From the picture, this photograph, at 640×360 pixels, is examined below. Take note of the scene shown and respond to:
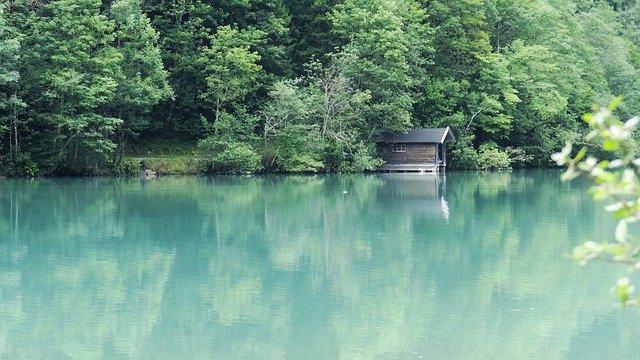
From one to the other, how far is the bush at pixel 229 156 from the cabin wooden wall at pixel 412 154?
315 inches

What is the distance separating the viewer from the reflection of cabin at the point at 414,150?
141 feet

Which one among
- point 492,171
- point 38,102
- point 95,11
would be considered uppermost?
point 95,11

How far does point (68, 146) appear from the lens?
34.3 m

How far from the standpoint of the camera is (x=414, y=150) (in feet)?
143

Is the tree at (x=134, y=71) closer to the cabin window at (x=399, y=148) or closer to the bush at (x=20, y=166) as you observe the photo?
the bush at (x=20, y=166)

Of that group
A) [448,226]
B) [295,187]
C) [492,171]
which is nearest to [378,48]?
[492,171]

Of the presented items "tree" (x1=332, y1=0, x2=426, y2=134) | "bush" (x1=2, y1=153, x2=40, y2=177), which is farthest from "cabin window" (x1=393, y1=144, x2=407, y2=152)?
"bush" (x1=2, y1=153, x2=40, y2=177)

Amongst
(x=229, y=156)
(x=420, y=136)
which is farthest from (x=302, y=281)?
(x=420, y=136)

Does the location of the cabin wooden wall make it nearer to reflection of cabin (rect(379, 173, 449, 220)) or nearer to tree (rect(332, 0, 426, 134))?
tree (rect(332, 0, 426, 134))

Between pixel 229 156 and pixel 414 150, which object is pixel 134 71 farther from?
pixel 414 150

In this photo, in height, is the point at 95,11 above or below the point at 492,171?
above

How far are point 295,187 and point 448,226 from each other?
471 inches

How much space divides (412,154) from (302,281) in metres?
31.1

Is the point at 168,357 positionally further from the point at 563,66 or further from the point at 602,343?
the point at 563,66
